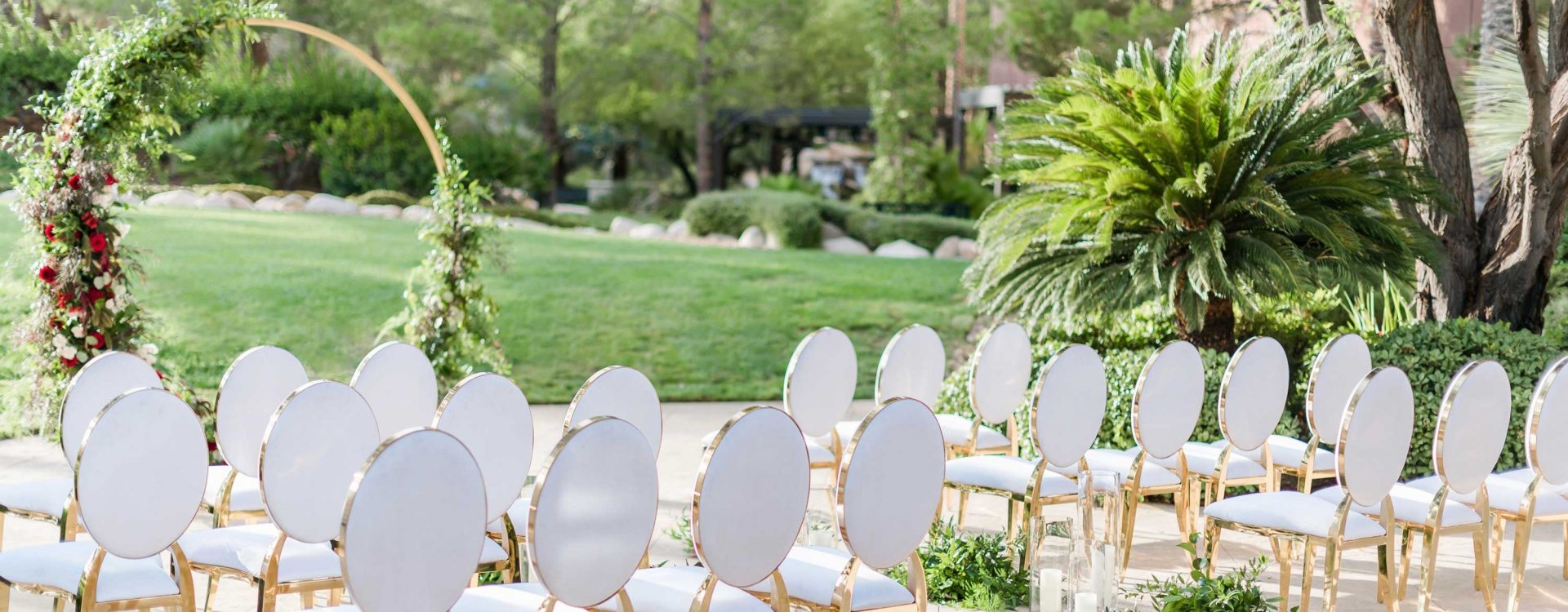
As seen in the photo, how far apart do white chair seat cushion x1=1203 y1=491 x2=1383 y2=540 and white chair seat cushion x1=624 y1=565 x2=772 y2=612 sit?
1.75 meters

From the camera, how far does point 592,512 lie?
9.32 ft

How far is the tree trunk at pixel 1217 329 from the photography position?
633cm

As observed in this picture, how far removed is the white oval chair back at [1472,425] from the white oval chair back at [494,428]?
278 cm

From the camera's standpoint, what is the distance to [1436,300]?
6.52 m

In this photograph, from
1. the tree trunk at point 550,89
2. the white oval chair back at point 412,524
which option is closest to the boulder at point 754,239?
the tree trunk at point 550,89

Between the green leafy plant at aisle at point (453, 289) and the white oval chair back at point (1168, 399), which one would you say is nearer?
the white oval chair back at point (1168, 399)

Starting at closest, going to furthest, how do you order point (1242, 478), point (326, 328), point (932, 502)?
1. point (932, 502)
2. point (1242, 478)
3. point (326, 328)

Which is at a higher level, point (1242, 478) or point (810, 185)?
point (810, 185)

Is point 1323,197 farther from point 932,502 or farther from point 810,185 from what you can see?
point 810,185

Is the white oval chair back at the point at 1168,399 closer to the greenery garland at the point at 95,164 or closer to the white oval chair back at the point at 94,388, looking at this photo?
the white oval chair back at the point at 94,388

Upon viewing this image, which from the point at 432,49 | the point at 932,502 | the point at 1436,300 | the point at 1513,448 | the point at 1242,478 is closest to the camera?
the point at 932,502

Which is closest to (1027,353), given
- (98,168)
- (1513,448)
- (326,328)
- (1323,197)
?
(1323,197)

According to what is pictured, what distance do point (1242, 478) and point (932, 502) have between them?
2.09 metres

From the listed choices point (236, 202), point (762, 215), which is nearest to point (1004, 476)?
point (762, 215)
